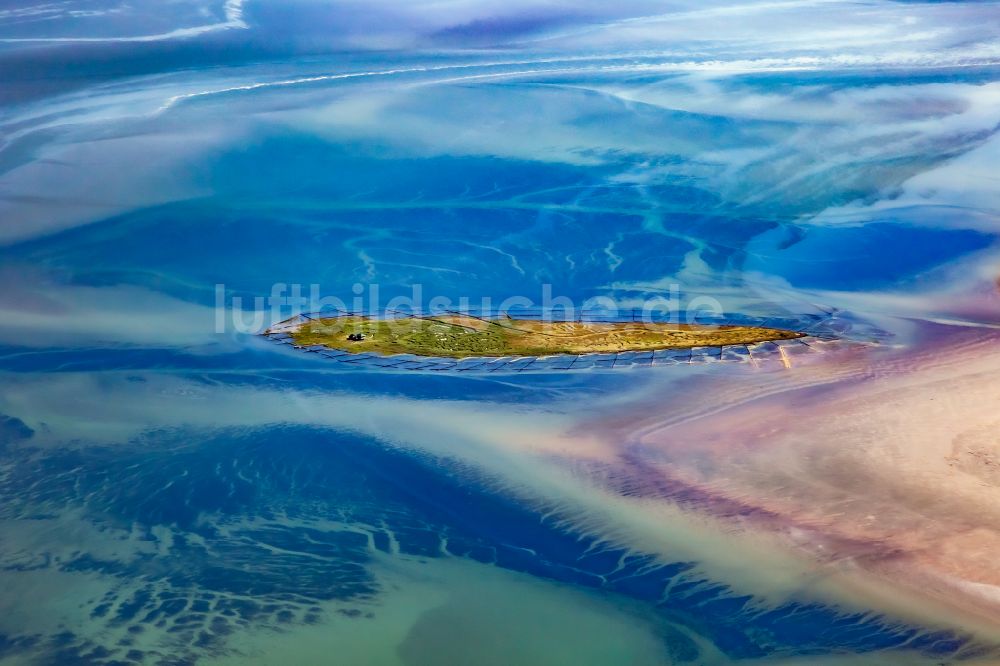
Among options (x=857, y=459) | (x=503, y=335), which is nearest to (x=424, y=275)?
(x=503, y=335)

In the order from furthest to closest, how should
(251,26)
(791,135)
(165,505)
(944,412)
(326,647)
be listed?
(251,26) → (791,135) → (944,412) → (165,505) → (326,647)

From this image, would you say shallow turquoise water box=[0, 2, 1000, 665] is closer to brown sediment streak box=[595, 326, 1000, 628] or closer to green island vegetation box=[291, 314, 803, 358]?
brown sediment streak box=[595, 326, 1000, 628]

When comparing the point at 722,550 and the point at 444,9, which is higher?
the point at 444,9

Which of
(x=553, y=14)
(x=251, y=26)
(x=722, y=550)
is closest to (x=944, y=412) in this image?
(x=722, y=550)

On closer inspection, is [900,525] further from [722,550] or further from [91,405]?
[91,405]

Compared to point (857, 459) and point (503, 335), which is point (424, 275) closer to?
point (503, 335)

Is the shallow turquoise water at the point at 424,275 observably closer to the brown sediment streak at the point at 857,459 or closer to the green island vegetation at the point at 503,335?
the brown sediment streak at the point at 857,459

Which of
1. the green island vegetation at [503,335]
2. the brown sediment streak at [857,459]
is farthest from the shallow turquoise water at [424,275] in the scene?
the green island vegetation at [503,335]
